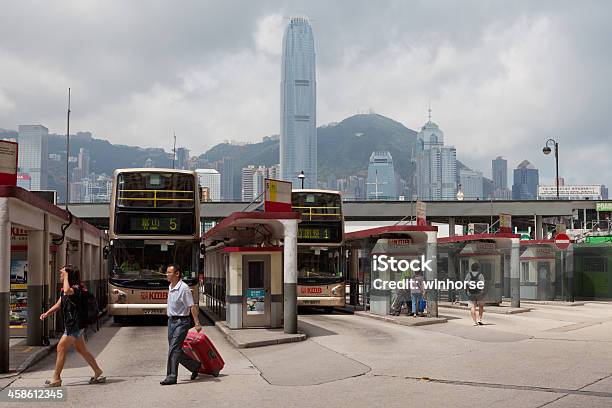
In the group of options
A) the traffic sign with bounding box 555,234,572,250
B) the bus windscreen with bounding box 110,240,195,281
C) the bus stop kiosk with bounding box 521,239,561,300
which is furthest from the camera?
the bus stop kiosk with bounding box 521,239,561,300

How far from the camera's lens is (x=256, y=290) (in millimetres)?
20125

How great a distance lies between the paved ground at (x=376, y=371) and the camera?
34.3 feet

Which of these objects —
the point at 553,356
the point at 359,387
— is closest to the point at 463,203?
the point at 553,356

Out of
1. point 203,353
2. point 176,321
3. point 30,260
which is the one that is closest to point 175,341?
point 176,321

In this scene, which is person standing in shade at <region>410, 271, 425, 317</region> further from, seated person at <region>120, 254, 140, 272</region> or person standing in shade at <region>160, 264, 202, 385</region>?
person standing in shade at <region>160, 264, 202, 385</region>

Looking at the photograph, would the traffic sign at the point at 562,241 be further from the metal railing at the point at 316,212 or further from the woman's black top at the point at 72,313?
the woman's black top at the point at 72,313

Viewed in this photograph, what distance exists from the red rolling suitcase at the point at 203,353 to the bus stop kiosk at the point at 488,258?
1633 cm

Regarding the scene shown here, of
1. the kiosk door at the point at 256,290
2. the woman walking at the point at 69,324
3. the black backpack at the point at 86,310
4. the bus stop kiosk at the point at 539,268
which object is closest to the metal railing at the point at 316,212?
the kiosk door at the point at 256,290

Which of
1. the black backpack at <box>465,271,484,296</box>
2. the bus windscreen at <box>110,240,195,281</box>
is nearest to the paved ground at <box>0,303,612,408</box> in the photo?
the black backpack at <box>465,271,484,296</box>

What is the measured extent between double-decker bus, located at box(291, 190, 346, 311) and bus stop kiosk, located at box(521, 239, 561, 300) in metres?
11.5

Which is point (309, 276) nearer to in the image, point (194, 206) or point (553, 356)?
point (194, 206)

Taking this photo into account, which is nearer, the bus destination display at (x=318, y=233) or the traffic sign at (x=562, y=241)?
the bus destination display at (x=318, y=233)

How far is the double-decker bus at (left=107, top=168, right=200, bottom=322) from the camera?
848 inches

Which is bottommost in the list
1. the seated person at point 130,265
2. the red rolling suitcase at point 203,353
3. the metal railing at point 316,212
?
the red rolling suitcase at point 203,353
